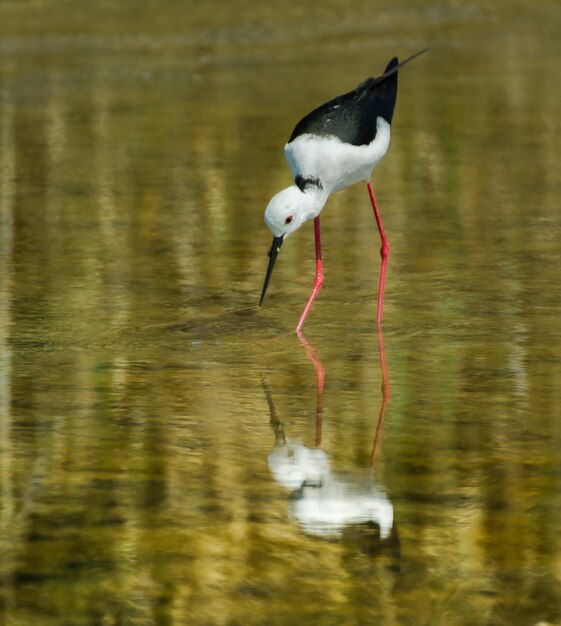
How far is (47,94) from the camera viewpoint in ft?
48.2

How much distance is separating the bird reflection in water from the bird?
150 centimetres

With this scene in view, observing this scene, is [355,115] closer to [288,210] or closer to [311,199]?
[311,199]

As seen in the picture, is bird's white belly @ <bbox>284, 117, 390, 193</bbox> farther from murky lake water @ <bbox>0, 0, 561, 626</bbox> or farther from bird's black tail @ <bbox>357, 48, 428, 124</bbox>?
murky lake water @ <bbox>0, 0, 561, 626</bbox>

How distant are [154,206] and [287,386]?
396cm

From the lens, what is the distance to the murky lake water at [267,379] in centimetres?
421

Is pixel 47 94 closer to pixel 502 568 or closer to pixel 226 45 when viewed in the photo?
pixel 226 45

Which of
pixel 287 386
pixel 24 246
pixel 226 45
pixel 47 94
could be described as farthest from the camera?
pixel 226 45

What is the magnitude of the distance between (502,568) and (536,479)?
729 mm

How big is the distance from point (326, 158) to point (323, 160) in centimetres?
2

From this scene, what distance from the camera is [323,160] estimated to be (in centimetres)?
708

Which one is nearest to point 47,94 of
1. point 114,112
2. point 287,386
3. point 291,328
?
point 114,112

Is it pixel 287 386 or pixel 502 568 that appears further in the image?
pixel 287 386

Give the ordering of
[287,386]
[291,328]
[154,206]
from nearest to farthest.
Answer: [287,386] < [291,328] < [154,206]

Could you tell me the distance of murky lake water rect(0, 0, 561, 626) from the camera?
4.21 meters
